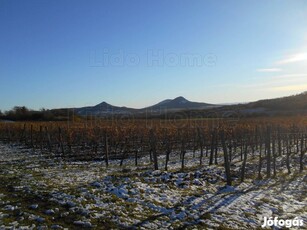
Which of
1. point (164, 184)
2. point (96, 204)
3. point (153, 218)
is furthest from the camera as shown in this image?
point (164, 184)

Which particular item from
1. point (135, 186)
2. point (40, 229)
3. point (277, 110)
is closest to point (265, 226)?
point (135, 186)

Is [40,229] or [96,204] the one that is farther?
[96,204]

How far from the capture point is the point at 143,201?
9406 millimetres

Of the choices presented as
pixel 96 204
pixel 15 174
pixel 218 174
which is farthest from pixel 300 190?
pixel 15 174

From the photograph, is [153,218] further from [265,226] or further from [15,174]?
[15,174]

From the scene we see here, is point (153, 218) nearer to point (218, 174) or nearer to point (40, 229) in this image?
point (40, 229)

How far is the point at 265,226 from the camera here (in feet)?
26.4

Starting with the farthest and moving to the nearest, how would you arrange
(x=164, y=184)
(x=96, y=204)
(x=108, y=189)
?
(x=164, y=184), (x=108, y=189), (x=96, y=204)

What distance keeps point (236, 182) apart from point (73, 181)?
6882mm

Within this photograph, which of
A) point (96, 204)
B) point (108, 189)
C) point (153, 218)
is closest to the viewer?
point (153, 218)

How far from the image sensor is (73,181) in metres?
11.9

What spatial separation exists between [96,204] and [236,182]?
706 cm

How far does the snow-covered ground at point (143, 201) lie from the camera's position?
764 centimetres

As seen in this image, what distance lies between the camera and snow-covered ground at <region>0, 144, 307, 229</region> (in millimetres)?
7641
